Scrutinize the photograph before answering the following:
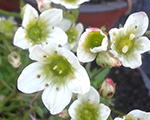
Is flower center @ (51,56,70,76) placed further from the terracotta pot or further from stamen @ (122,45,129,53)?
the terracotta pot

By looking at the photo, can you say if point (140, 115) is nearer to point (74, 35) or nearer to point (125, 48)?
point (125, 48)

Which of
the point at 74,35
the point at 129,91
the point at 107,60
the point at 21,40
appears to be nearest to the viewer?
the point at 107,60

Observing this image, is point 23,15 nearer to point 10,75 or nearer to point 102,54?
point 102,54

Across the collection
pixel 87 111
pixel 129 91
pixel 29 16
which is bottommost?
pixel 129 91

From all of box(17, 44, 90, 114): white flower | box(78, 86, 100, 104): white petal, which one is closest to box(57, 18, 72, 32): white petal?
box(17, 44, 90, 114): white flower

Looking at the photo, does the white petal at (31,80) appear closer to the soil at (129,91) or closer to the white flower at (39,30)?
the white flower at (39,30)

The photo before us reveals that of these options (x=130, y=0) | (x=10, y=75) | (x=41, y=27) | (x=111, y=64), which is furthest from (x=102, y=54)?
(x=130, y=0)

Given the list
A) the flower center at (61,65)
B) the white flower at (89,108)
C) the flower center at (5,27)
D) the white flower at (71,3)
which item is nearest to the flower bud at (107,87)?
the white flower at (89,108)

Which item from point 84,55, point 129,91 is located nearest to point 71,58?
point 84,55
